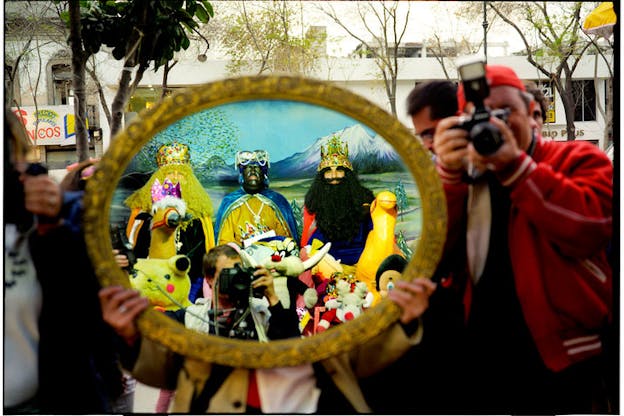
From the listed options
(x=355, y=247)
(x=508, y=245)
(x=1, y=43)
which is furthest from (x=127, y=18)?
(x=508, y=245)

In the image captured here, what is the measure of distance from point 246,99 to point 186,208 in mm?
706

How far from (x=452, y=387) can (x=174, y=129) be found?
1215mm

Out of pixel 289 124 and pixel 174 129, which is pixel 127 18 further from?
pixel 289 124

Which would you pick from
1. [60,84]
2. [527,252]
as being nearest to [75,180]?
[527,252]

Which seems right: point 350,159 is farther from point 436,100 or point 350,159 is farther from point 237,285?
point 237,285

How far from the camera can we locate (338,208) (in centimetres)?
225

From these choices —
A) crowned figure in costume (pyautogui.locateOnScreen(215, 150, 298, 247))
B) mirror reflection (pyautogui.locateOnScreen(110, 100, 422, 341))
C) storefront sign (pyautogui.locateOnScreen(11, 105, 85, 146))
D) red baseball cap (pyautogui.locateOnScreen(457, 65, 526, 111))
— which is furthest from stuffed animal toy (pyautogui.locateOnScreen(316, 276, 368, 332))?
storefront sign (pyautogui.locateOnScreen(11, 105, 85, 146))

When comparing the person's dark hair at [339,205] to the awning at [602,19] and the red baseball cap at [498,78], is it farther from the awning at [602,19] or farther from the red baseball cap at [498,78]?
the awning at [602,19]

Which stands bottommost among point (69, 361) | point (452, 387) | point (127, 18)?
point (452, 387)

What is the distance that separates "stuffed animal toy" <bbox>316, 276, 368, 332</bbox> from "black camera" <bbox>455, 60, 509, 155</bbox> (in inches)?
33.3

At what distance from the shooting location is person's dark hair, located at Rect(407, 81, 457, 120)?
1.80 meters

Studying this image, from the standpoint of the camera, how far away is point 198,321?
1.89m

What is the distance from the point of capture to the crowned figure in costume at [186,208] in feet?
6.40

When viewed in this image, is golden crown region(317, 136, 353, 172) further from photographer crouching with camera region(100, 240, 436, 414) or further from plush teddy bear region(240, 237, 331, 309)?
photographer crouching with camera region(100, 240, 436, 414)
